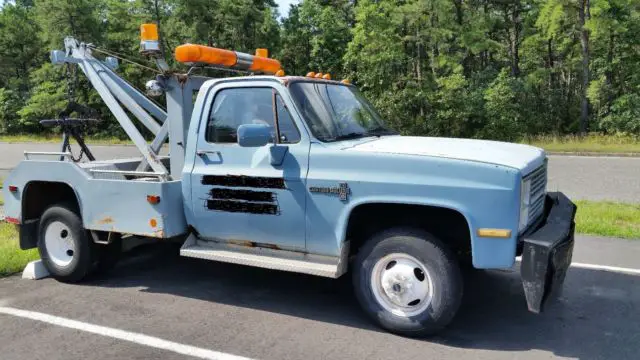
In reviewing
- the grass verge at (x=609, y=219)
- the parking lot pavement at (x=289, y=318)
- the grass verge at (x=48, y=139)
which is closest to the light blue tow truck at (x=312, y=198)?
the parking lot pavement at (x=289, y=318)

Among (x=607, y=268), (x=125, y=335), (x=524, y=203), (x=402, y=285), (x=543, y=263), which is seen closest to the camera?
(x=543, y=263)

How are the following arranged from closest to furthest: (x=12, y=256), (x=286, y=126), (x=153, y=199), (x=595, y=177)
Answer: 1. (x=286, y=126)
2. (x=153, y=199)
3. (x=12, y=256)
4. (x=595, y=177)

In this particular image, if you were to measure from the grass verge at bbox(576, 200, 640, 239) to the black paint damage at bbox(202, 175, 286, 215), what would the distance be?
16.5 ft

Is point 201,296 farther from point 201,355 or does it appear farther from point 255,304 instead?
point 201,355

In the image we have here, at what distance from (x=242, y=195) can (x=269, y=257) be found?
0.60m

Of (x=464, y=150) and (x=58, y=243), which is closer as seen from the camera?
(x=464, y=150)

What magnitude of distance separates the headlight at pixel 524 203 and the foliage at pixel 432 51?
79.2 feet

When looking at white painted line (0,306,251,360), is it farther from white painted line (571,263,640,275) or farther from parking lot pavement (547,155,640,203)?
parking lot pavement (547,155,640,203)

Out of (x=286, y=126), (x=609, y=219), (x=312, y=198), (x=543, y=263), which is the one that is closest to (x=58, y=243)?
(x=286, y=126)

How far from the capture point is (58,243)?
595cm

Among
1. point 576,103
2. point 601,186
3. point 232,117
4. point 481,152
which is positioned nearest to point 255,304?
point 232,117

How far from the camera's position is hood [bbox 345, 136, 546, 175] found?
160 inches

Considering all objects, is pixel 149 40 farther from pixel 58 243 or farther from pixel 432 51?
pixel 432 51

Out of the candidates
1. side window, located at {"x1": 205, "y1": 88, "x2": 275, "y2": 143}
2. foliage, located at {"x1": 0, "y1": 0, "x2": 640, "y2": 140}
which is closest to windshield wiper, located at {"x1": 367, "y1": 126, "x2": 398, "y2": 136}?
side window, located at {"x1": 205, "y1": 88, "x2": 275, "y2": 143}
